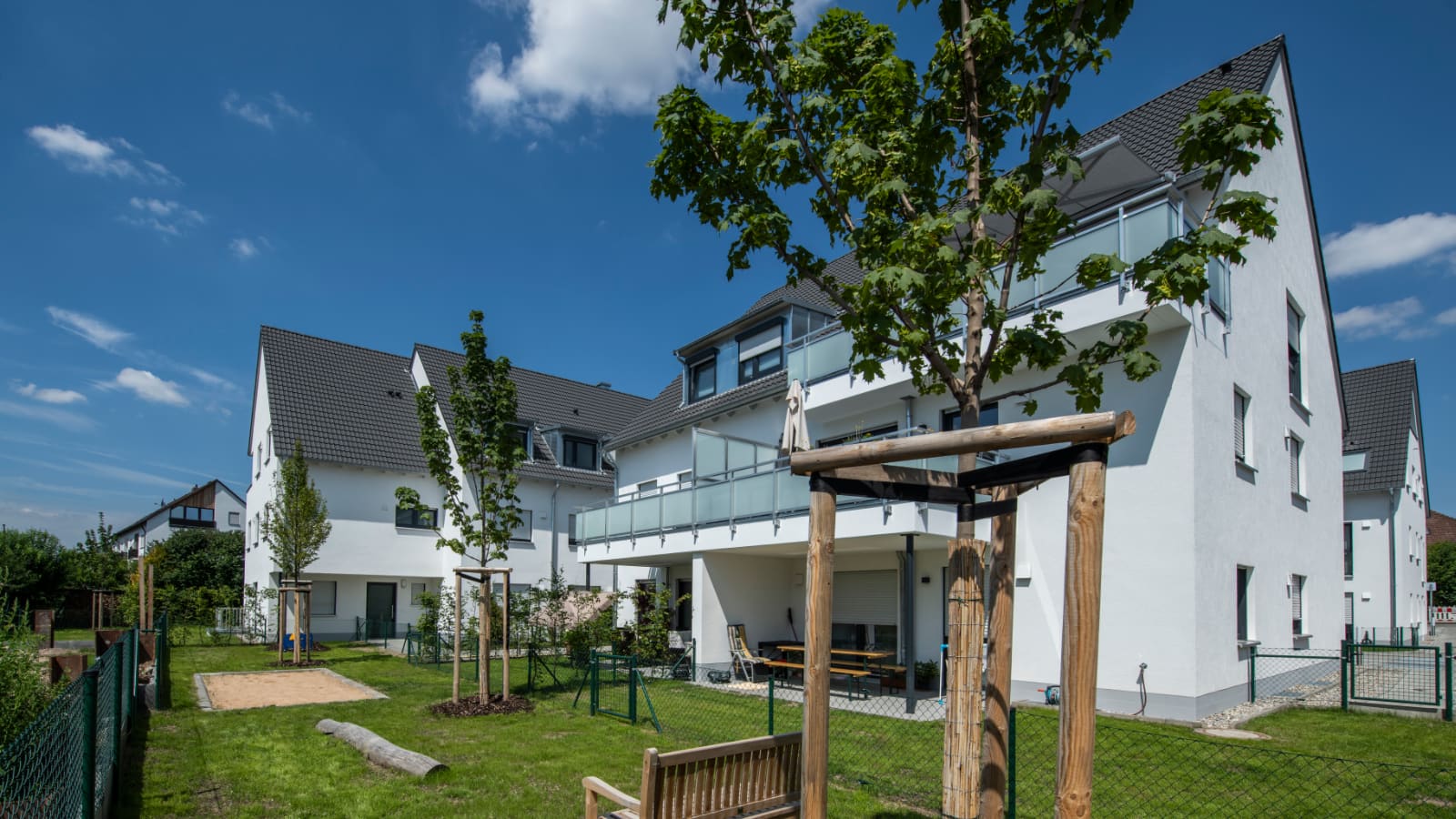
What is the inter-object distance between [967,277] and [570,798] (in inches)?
233

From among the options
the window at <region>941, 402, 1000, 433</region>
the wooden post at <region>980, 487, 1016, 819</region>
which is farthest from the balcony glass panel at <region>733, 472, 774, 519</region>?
the wooden post at <region>980, 487, 1016, 819</region>

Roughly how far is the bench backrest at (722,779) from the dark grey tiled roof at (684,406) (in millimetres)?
13447

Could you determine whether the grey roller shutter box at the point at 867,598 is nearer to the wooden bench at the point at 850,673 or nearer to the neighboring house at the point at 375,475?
the wooden bench at the point at 850,673

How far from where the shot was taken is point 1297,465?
58.3ft

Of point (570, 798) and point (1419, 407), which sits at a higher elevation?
point (1419, 407)

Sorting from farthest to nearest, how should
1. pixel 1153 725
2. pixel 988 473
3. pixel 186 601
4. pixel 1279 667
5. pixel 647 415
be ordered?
pixel 186 601 → pixel 647 415 → pixel 1279 667 → pixel 1153 725 → pixel 988 473

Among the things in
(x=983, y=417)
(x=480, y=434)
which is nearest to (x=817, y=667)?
(x=480, y=434)

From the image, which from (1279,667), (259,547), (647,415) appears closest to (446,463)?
(647,415)

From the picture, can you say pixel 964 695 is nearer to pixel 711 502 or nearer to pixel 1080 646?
pixel 1080 646

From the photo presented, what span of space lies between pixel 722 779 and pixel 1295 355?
18026mm

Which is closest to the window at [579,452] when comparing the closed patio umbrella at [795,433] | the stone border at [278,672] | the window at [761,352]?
the window at [761,352]

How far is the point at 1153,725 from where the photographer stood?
1151 cm

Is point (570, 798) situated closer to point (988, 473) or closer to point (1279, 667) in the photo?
point (988, 473)

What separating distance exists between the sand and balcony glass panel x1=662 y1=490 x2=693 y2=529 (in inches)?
275
